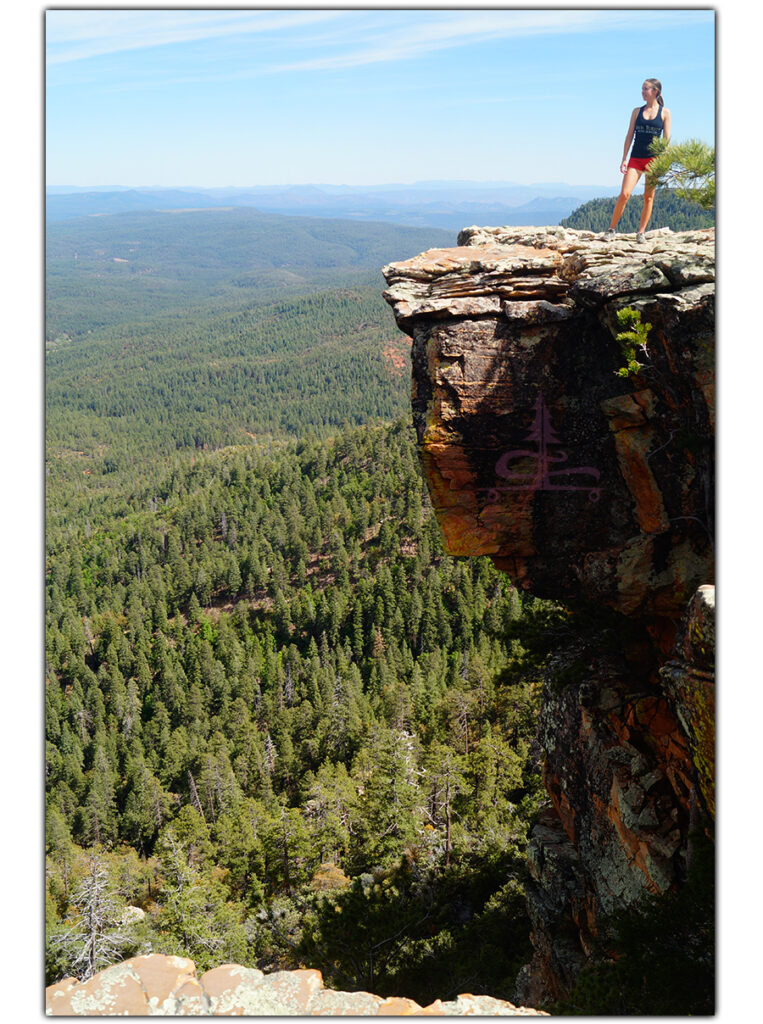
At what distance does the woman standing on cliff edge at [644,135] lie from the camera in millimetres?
9586

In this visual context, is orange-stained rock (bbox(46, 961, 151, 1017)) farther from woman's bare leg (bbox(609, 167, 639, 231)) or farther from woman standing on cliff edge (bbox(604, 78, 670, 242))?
woman's bare leg (bbox(609, 167, 639, 231))

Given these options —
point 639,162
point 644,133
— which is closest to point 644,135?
point 644,133

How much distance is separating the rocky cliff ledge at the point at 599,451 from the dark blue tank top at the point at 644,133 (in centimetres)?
136

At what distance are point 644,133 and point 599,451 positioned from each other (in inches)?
→ 186

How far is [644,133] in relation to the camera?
33.2 ft

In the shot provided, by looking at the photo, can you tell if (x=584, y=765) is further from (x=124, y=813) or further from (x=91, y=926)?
(x=124, y=813)

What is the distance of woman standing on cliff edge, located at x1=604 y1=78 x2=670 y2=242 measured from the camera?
31.4 ft

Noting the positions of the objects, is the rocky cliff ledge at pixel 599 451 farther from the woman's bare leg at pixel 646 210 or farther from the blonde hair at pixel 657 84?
the blonde hair at pixel 657 84

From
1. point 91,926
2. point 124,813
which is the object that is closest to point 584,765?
point 91,926

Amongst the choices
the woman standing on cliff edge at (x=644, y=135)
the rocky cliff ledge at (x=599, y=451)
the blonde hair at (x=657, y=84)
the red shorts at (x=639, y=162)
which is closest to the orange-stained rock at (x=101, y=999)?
the rocky cliff ledge at (x=599, y=451)

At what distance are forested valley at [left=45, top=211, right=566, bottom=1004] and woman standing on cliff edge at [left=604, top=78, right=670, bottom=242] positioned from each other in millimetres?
8294

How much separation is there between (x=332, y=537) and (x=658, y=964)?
9038cm

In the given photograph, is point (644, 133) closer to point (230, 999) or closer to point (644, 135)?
point (644, 135)
